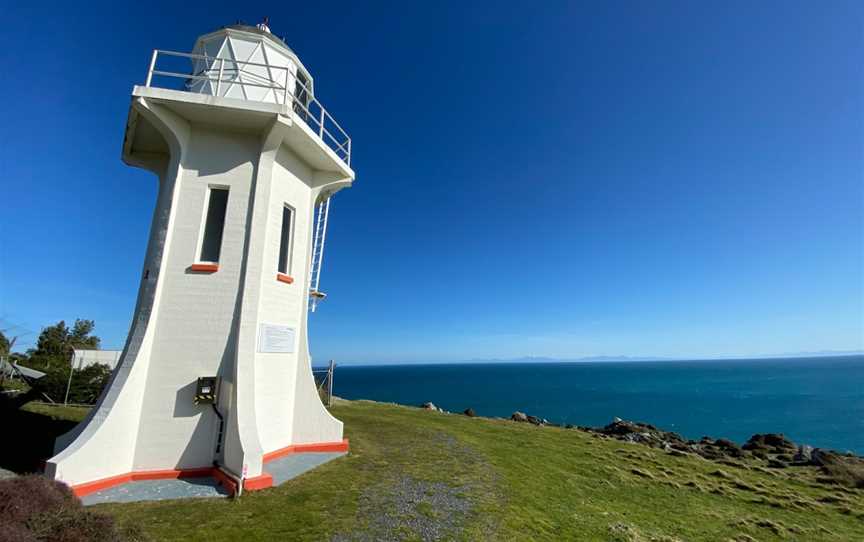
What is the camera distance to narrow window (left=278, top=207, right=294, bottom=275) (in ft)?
36.0

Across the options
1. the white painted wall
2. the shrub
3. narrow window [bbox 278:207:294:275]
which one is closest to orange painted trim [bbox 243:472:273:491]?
the white painted wall

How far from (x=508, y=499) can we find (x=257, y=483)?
5.10 m

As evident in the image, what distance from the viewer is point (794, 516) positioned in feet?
36.0

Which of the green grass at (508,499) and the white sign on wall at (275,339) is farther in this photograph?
the white sign on wall at (275,339)

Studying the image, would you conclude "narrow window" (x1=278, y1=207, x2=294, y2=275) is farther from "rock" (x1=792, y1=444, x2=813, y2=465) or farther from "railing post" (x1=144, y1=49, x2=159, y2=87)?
"rock" (x1=792, y1=444, x2=813, y2=465)

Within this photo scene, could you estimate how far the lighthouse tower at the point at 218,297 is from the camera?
8.05m

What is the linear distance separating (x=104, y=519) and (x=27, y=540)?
3.73 feet

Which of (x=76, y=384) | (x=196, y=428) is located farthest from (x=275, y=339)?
(x=76, y=384)

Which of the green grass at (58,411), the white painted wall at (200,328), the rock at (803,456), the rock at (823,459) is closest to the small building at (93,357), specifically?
the green grass at (58,411)

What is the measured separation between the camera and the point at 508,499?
7938 millimetres

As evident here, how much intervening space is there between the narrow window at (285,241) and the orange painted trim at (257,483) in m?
5.35

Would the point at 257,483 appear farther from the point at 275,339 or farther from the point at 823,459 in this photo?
the point at 823,459

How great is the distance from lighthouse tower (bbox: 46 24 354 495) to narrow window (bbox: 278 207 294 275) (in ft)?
0.13

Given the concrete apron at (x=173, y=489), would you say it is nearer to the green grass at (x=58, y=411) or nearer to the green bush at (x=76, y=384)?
the green grass at (x=58, y=411)
